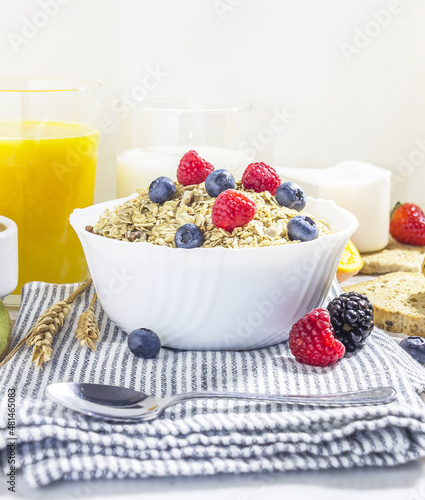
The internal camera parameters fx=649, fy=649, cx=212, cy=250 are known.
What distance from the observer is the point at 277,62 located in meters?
1.60

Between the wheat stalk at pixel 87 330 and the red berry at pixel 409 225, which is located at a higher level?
the red berry at pixel 409 225

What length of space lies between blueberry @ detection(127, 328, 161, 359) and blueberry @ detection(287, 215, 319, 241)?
229mm

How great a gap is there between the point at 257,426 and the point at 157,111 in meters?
0.81

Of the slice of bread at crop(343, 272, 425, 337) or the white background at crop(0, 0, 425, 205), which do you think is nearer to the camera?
the slice of bread at crop(343, 272, 425, 337)

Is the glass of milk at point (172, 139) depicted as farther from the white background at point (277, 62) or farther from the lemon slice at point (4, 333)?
the lemon slice at point (4, 333)

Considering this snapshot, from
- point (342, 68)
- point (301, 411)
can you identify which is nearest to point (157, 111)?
point (342, 68)

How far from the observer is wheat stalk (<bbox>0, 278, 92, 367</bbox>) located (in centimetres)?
84

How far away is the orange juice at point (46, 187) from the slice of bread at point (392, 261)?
61cm

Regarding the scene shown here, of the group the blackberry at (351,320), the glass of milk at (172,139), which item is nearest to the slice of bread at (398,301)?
the blackberry at (351,320)

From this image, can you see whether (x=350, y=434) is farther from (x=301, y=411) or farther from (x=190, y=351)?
(x=190, y=351)

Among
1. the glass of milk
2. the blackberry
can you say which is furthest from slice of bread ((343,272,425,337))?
the glass of milk

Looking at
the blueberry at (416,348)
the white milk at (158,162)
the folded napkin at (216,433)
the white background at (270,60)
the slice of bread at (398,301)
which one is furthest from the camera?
the white background at (270,60)

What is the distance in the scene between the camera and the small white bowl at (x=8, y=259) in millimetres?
975

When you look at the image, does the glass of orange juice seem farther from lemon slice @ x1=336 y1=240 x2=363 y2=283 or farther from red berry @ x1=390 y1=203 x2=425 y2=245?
red berry @ x1=390 y1=203 x2=425 y2=245
